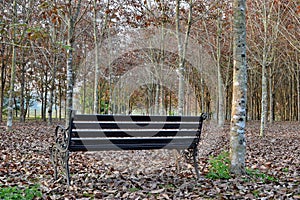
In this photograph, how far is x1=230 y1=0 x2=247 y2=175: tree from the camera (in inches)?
219

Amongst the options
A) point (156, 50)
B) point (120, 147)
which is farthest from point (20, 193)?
point (156, 50)

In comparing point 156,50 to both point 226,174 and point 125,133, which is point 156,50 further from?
point 125,133

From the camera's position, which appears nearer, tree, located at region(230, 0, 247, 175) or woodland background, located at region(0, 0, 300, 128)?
tree, located at region(230, 0, 247, 175)

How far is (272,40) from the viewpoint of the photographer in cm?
1355

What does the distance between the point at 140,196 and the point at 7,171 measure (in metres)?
2.96

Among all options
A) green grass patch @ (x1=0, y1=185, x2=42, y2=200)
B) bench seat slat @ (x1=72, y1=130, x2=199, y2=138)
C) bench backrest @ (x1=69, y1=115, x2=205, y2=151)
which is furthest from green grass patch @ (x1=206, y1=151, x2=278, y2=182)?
green grass patch @ (x1=0, y1=185, x2=42, y2=200)

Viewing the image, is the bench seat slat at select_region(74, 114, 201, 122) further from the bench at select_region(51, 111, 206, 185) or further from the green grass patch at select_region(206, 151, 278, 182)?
the green grass patch at select_region(206, 151, 278, 182)

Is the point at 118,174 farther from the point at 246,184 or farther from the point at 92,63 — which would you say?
the point at 92,63

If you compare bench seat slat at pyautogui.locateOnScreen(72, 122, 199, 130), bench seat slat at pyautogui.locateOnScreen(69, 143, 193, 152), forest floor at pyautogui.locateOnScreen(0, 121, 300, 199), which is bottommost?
forest floor at pyautogui.locateOnScreen(0, 121, 300, 199)

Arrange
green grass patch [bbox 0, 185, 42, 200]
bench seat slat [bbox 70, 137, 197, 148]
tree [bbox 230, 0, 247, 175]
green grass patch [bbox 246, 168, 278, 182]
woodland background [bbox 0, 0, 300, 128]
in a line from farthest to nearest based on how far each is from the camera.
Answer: woodland background [bbox 0, 0, 300, 128]
tree [bbox 230, 0, 247, 175]
green grass patch [bbox 246, 168, 278, 182]
bench seat slat [bbox 70, 137, 197, 148]
green grass patch [bbox 0, 185, 42, 200]

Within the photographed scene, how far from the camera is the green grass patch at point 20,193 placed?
4111 mm

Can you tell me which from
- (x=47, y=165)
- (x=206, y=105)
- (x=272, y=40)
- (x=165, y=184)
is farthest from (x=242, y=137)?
(x=206, y=105)

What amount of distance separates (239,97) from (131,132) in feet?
6.63

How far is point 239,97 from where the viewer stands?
5.59 metres
